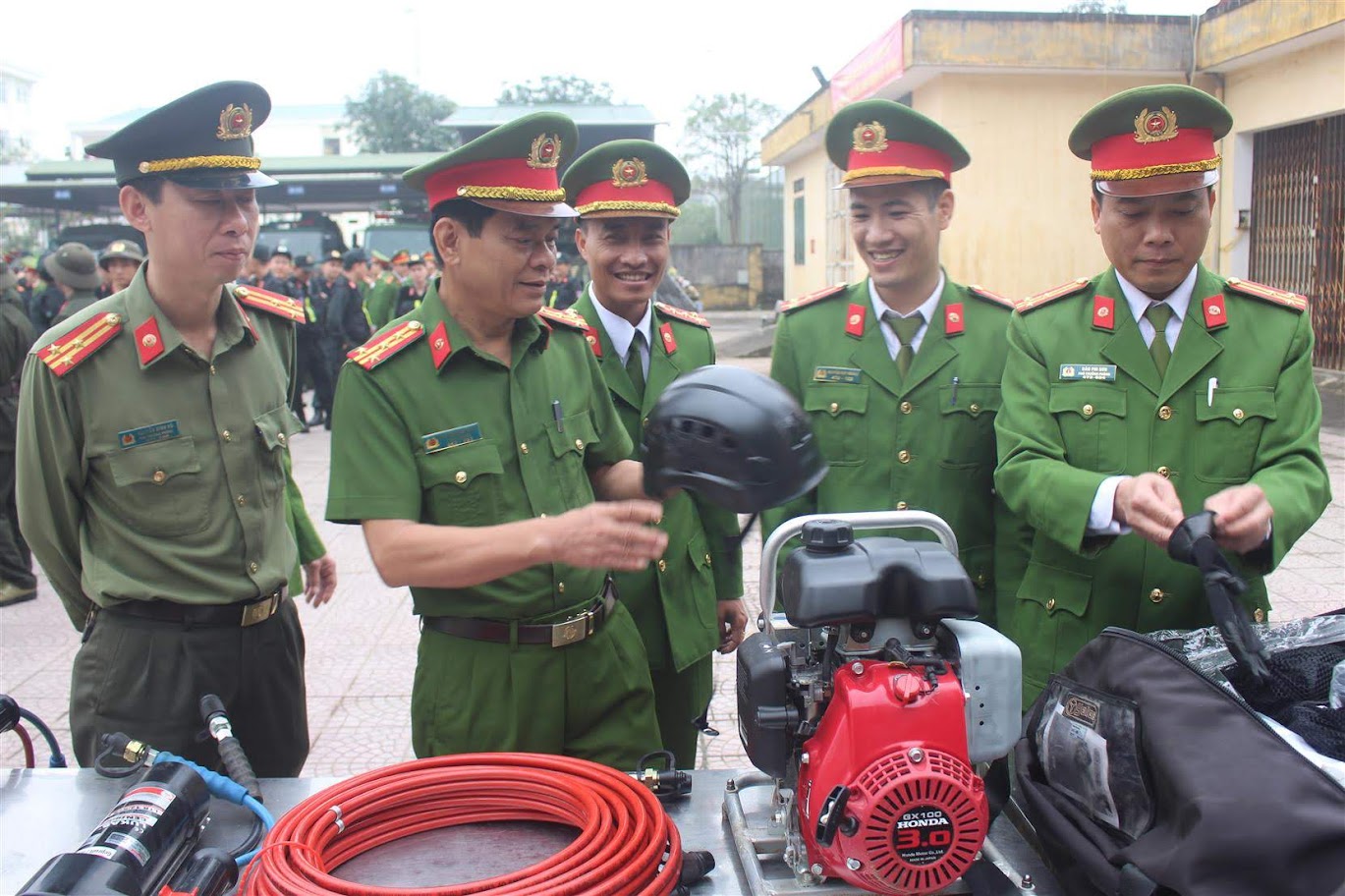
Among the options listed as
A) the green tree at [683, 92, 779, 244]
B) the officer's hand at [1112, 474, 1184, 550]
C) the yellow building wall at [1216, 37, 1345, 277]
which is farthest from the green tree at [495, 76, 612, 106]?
the officer's hand at [1112, 474, 1184, 550]

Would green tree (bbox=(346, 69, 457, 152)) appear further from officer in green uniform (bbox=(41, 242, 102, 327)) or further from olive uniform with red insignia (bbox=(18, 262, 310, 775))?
olive uniform with red insignia (bbox=(18, 262, 310, 775))

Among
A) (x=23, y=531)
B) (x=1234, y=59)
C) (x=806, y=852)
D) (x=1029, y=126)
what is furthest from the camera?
(x=1029, y=126)

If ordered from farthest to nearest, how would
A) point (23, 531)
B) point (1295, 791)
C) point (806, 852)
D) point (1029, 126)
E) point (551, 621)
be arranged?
point (1029, 126) → point (23, 531) → point (551, 621) → point (806, 852) → point (1295, 791)

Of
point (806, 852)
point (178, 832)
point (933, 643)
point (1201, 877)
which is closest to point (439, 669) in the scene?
point (178, 832)

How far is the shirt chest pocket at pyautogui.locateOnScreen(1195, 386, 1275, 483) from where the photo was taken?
86.9 inches

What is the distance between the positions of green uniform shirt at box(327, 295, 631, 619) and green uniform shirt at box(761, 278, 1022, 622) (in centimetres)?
80

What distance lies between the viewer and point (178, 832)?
5.08 ft

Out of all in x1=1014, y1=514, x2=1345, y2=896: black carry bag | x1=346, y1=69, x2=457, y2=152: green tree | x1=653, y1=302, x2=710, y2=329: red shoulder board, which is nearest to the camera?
x1=1014, y1=514, x2=1345, y2=896: black carry bag

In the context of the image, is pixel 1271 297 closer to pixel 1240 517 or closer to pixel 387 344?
pixel 1240 517

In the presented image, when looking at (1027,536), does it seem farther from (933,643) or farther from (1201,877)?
(1201,877)

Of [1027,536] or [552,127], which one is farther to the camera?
[1027,536]

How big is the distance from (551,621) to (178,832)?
770 mm

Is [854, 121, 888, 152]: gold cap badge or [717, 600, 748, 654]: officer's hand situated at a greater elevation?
[854, 121, 888, 152]: gold cap badge

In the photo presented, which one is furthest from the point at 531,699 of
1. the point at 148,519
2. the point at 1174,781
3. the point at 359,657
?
the point at 359,657
